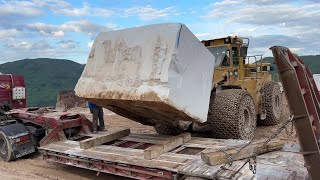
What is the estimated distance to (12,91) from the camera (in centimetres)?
1007

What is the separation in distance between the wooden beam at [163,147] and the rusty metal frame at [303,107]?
2.45 meters

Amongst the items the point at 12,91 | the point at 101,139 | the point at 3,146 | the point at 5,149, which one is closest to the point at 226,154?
the point at 101,139

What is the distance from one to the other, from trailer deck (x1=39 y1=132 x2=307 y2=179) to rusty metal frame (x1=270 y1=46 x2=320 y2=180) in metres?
0.88

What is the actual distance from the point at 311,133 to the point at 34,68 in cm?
2879

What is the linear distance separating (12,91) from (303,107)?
8425 millimetres

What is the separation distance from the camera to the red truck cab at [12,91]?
9.90 metres

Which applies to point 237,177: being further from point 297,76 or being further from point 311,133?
point 297,76

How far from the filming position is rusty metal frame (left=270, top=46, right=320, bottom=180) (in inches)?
146

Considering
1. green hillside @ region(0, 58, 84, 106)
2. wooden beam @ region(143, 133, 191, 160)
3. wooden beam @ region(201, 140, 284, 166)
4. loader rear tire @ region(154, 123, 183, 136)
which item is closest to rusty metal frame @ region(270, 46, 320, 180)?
wooden beam @ region(201, 140, 284, 166)

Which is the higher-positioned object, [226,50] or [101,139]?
[226,50]

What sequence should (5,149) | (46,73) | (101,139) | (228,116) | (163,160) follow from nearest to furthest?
(163,160) → (101,139) → (228,116) → (5,149) → (46,73)

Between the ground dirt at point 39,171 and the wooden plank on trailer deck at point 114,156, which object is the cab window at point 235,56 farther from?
the wooden plank on trailer deck at point 114,156

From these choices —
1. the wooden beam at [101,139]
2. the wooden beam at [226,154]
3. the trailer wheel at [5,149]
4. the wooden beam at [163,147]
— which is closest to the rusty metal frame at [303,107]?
the wooden beam at [226,154]

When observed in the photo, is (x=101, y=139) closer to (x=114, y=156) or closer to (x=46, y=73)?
(x=114, y=156)
